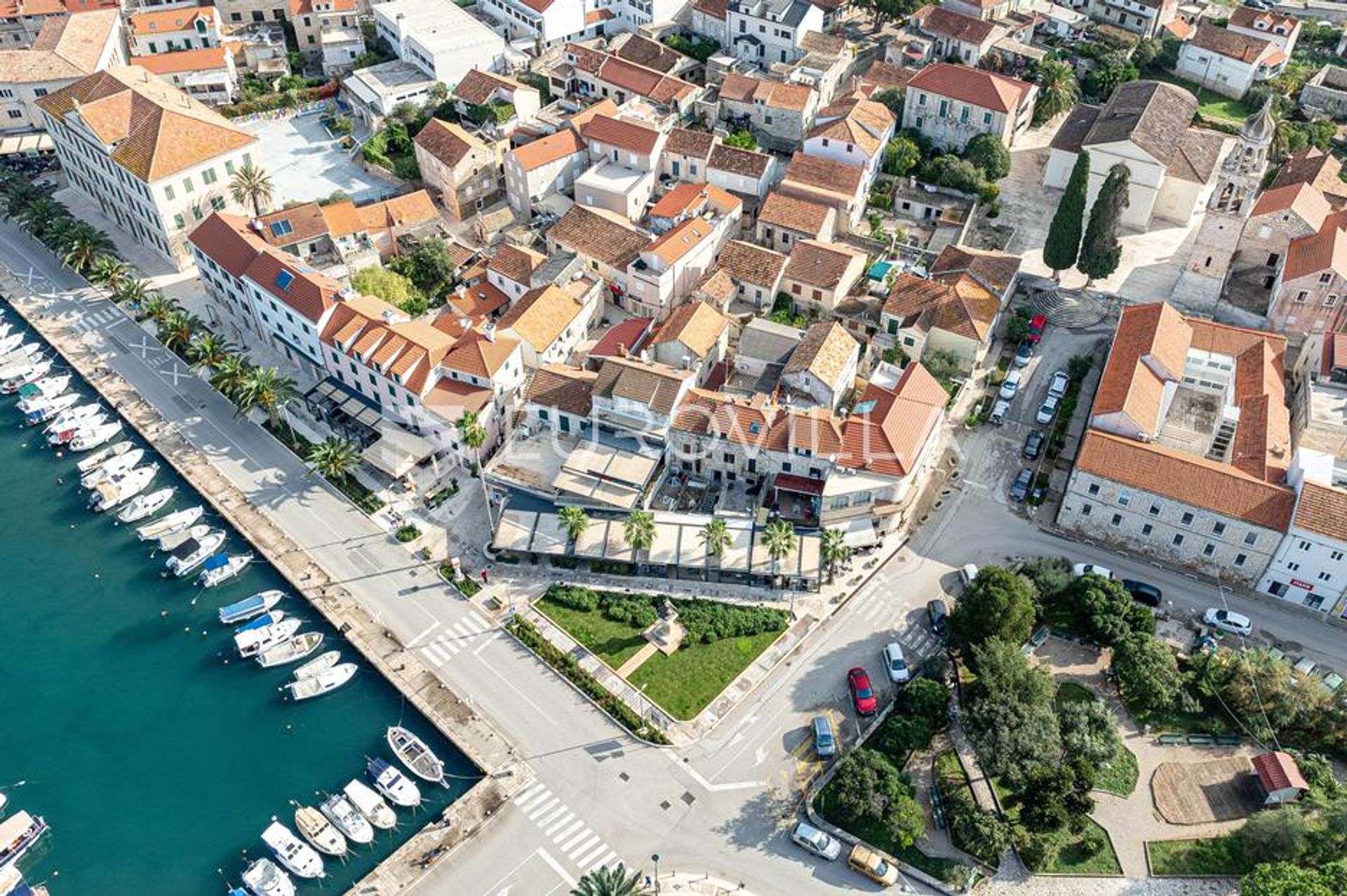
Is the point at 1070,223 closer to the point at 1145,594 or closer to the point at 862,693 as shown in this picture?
the point at 1145,594

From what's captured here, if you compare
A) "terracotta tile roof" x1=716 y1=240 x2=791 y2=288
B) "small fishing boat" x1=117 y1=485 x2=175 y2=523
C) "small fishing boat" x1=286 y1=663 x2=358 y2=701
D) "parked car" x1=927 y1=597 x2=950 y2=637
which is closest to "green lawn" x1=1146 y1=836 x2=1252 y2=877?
"parked car" x1=927 y1=597 x2=950 y2=637

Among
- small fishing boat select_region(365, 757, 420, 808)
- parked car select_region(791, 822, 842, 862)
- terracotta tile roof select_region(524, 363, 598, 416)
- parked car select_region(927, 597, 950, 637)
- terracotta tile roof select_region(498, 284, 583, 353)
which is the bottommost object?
small fishing boat select_region(365, 757, 420, 808)

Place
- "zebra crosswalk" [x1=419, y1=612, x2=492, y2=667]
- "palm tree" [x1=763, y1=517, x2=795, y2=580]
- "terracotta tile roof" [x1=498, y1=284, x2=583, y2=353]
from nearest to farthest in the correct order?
"zebra crosswalk" [x1=419, y1=612, x2=492, y2=667]
"palm tree" [x1=763, y1=517, x2=795, y2=580]
"terracotta tile roof" [x1=498, y1=284, x2=583, y2=353]

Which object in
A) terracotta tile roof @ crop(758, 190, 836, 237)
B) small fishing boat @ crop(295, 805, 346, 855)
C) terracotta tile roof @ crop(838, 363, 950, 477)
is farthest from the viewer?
terracotta tile roof @ crop(758, 190, 836, 237)

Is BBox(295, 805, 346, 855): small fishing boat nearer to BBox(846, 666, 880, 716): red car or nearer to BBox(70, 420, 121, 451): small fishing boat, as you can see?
BBox(846, 666, 880, 716): red car

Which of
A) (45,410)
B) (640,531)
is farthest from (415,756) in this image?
(45,410)

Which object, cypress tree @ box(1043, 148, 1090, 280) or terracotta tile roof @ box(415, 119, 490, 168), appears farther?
terracotta tile roof @ box(415, 119, 490, 168)

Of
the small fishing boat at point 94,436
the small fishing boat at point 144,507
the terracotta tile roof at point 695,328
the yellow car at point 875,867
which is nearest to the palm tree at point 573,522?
the terracotta tile roof at point 695,328
